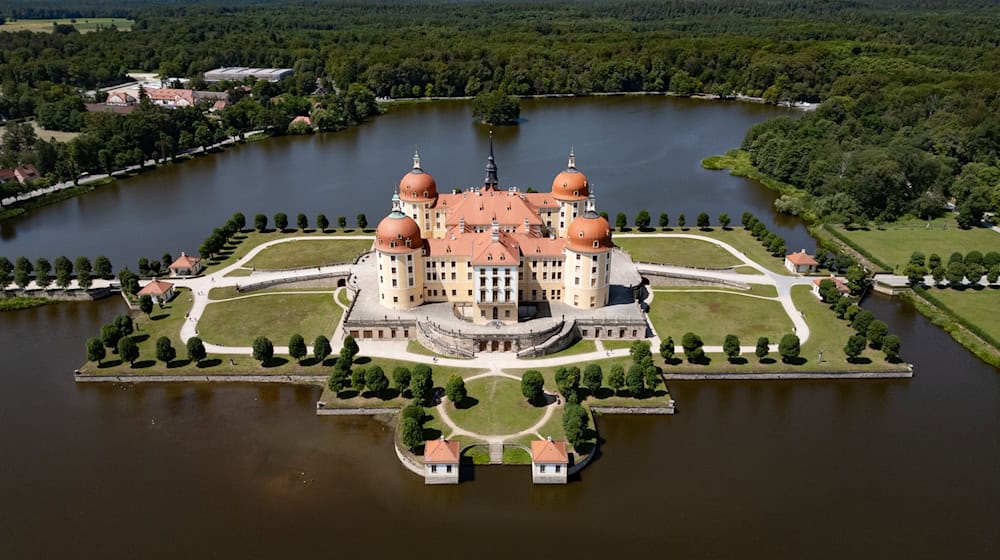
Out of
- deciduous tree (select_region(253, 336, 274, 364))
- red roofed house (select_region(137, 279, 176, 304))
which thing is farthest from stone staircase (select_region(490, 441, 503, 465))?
red roofed house (select_region(137, 279, 176, 304))

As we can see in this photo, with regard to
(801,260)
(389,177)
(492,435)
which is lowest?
(492,435)

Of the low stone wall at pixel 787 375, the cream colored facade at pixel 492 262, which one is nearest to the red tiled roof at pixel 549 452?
the low stone wall at pixel 787 375

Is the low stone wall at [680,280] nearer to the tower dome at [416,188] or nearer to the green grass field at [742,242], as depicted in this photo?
the green grass field at [742,242]

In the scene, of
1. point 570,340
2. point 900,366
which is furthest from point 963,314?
point 570,340

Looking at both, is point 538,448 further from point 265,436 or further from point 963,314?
point 963,314

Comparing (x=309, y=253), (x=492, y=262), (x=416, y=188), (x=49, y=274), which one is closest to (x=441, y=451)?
(x=492, y=262)

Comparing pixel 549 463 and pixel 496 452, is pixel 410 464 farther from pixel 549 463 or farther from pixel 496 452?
pixel 549 463

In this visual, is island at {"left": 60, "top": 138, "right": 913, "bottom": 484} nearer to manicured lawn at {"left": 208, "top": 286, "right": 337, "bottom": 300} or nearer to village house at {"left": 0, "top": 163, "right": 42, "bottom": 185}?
manicured lawn at {"left": 208, "top": 286, "right": 337, "bottom": 300}
